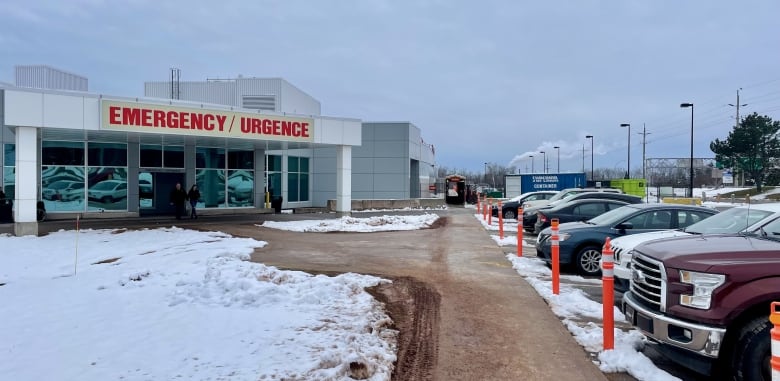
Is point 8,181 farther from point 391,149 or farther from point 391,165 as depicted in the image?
point 391,149

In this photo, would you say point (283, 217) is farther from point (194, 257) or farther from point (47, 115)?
point (194, 257)

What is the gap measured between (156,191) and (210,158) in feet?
10.2

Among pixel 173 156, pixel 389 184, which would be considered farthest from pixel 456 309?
pixel 389 184

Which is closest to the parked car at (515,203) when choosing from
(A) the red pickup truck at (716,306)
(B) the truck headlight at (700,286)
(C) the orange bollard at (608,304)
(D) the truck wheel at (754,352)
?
(C) the orange bollard at (608,304)

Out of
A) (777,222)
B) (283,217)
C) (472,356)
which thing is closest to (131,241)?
(283,217)

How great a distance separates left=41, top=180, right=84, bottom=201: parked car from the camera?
23200mm

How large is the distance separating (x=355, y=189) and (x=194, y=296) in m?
29.7

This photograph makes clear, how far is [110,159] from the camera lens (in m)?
24.4

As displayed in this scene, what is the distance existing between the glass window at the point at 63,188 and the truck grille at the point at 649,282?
24.8 meters

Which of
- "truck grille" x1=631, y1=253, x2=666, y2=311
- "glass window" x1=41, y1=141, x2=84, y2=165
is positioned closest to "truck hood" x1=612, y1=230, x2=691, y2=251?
Result: "truck grille" x1=631, y1=253, x2=666, y2=311

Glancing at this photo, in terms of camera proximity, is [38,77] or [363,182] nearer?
[38,77]

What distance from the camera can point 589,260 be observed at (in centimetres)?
1063

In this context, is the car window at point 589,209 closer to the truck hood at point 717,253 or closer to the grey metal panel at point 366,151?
the truck hood at point 717,253

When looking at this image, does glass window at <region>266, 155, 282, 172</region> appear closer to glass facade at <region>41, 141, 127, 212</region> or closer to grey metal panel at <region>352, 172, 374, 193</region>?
grey metal panel at <region>352, 172, 374, 193</region>
